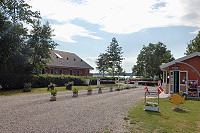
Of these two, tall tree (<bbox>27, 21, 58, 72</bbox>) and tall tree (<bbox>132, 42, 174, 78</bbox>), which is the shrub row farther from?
tall tree (<bbox>132, 42, 174, 78</bbox>)

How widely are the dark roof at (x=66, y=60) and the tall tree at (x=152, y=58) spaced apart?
65.2ft

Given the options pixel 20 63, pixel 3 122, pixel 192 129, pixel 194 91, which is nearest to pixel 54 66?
pixel 20 63

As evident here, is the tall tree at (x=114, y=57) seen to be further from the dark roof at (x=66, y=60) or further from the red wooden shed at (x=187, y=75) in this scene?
the red wooden shed at (x=187, y=75)

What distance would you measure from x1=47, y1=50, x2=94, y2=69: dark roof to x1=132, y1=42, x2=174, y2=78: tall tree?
19880 millimetres

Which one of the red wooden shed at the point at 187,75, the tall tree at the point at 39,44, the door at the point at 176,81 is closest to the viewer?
the red wooden shed at the point at 187,75

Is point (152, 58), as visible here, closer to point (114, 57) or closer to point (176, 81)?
point (114, 57)

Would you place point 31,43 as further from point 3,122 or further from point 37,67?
point 3,122

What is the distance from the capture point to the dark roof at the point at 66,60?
40931 millimetres

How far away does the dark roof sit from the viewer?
40931 millimetres

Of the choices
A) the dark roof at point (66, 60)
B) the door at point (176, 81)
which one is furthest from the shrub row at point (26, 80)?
the door at point (176, 81)

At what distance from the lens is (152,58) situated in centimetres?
5775

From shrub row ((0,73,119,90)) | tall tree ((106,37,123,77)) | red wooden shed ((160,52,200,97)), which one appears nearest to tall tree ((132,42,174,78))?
tall tree ((106,37,123,77))

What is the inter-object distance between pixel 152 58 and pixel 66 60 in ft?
90.6

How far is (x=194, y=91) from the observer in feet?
58.7
